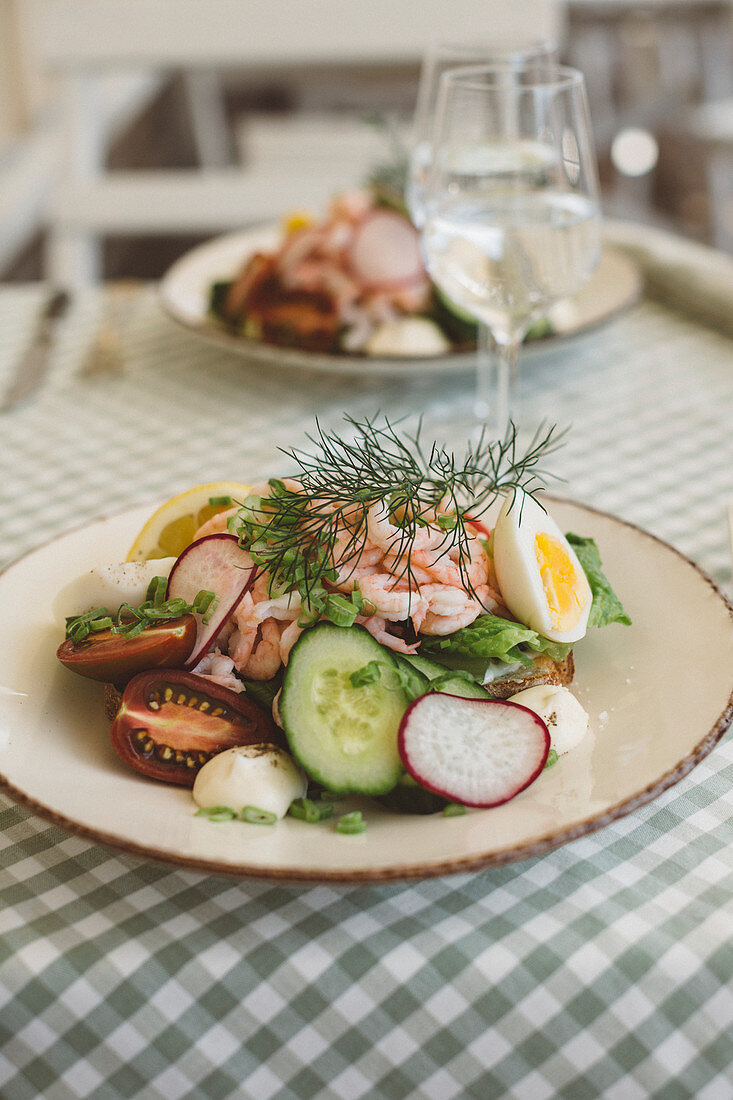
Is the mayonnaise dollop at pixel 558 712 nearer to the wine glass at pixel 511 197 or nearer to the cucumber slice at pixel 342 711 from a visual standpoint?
the cucumber slice at pixel 342 711

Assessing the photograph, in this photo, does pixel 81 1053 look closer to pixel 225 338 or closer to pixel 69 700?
pixel 69 700

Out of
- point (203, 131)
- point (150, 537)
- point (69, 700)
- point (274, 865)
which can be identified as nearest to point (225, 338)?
point (150, 537)

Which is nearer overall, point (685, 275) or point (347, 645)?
point (347, 645)

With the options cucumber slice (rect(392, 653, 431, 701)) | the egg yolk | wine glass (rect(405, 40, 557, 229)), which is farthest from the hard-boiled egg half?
wine glass (rect(405, 40, 557, 229))

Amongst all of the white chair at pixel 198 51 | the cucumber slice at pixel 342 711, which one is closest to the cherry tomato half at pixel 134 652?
the cucumber slice at pixel 342 711

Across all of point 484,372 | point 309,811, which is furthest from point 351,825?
point 484,372

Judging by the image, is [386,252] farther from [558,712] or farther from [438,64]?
[558,712]
